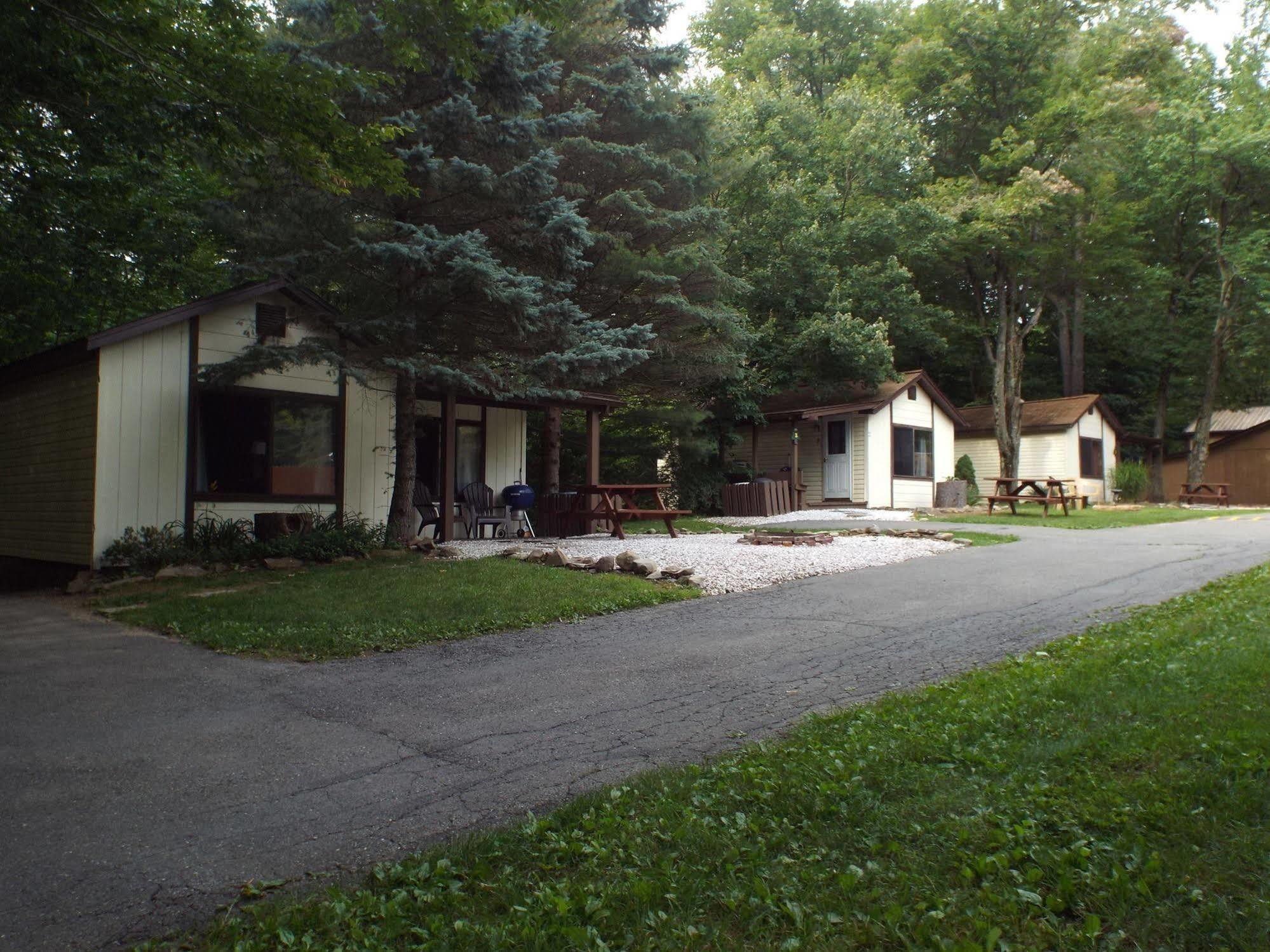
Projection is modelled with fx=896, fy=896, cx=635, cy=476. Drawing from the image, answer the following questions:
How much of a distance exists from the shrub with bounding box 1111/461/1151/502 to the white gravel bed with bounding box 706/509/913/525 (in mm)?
9528

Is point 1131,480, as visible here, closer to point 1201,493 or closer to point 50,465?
point 1201,493

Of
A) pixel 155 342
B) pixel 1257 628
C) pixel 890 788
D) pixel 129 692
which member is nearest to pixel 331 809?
pixel 890 788

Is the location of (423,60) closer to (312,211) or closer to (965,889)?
(312,211)

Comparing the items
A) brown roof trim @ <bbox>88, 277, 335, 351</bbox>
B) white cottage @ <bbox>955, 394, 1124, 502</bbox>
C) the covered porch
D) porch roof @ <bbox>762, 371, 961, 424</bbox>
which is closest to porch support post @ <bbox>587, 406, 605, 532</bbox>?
the covered porch

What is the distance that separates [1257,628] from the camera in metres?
5.71

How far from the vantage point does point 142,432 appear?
1082 centimetres

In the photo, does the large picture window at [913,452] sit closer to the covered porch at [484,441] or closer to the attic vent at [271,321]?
the covered porch at [484,441]

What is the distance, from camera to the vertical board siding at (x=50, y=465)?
10547 mm

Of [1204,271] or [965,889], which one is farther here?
[1204,271]

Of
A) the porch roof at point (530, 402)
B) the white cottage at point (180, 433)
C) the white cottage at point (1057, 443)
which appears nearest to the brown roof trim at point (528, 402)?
the porch roof at point (530, 402)

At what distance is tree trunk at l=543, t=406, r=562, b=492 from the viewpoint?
16938mm

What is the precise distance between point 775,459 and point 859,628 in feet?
63.4

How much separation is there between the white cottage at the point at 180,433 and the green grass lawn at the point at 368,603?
6.06 ft

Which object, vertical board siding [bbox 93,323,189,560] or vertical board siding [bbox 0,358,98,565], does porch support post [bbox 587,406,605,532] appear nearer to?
vertical board siding [bbox 93,323,189,560]
